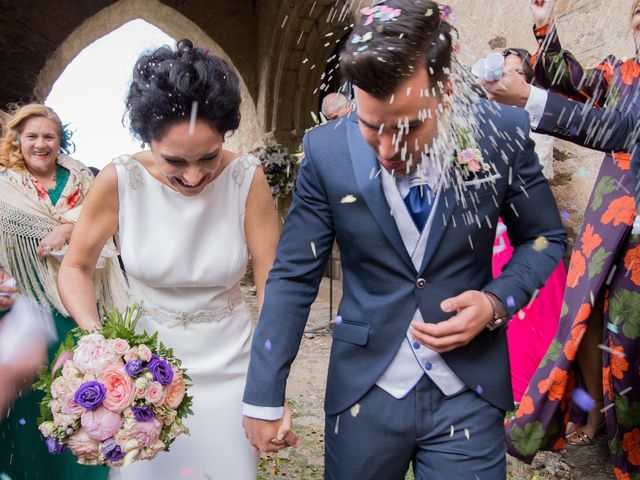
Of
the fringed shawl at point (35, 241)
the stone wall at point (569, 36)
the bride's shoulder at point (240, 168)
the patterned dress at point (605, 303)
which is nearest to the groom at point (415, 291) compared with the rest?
the bride's shoulder at point (240, 168)

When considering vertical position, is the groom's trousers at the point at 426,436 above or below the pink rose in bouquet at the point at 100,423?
above

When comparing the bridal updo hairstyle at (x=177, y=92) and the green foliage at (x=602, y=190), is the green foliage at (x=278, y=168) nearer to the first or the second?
the green foliage at (x=602, y=190)

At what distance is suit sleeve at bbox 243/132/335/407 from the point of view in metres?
1.86

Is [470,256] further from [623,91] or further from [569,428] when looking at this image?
[569,428]

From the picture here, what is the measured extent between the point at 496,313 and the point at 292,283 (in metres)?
0.59

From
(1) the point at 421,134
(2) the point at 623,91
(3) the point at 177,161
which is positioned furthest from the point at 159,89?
(2) the point at 623,91

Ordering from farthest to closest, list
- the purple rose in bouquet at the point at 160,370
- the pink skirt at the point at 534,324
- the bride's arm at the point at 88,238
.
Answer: the pink skirt at the point at 534,324 < the bride's arm at the point at 88,238 < the purple rose in bouquet at the point at 160,370

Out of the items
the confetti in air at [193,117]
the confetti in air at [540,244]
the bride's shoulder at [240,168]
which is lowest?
the bride's shoulder at [240,168]

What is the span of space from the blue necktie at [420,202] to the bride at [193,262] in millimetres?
742

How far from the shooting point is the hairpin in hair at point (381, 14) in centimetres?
161

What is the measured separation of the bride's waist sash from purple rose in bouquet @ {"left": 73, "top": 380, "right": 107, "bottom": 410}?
1.66ft

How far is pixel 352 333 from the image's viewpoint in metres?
1.89

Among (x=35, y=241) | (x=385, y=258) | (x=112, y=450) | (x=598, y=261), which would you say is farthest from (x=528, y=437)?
(x=35, y=241)

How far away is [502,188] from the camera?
5.95 ft
